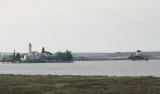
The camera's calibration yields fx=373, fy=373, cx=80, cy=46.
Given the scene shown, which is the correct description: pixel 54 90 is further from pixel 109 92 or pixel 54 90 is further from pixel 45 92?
pixel 109 92

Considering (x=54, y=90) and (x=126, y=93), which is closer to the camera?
(x=126, y=93)

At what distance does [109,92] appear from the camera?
2019 inches

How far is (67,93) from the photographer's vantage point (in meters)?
50.1

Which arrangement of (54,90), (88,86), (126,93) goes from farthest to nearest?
1. (88,86)
2. (54,90)
3. (126,93)

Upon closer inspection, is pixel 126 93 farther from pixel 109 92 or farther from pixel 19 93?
pixel 19 93

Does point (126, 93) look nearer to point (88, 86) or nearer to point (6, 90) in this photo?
point (88, 86)

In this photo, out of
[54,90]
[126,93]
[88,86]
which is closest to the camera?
[126,93]

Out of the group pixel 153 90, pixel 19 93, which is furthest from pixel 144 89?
pixel 19 93

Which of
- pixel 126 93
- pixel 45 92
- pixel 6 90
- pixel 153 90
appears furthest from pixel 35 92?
pixel 153 90

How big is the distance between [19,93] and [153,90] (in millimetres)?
18778

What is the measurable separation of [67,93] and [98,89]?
6.55m

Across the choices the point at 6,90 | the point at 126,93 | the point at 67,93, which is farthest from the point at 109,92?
the point at 6,90

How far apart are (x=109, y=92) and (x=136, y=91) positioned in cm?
377

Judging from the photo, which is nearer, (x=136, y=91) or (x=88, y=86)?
(x=136, y=91)
